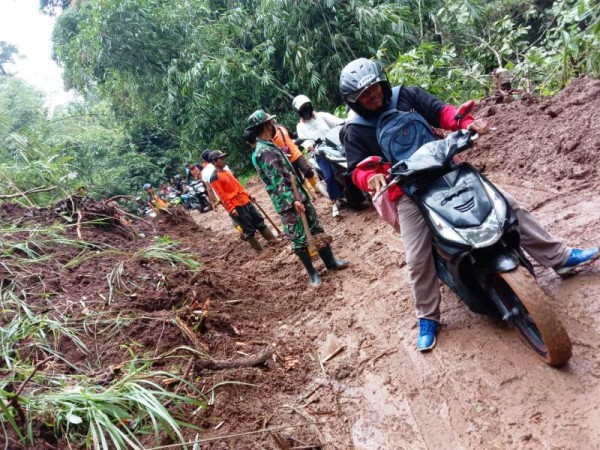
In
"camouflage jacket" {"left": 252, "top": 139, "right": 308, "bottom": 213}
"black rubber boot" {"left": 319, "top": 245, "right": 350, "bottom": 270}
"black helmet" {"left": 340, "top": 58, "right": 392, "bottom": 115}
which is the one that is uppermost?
"black helmet" {"left": 340, "top": 58, "right": 392, "bottom": 115}

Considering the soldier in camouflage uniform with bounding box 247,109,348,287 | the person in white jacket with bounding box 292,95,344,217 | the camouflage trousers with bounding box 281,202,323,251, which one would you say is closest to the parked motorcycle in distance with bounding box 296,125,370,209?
the person in white jacket with bounding box 292,95,344,217

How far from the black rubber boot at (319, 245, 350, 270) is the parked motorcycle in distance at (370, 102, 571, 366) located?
1.89m

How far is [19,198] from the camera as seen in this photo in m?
6.54

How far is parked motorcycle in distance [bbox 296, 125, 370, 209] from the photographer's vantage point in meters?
5.35

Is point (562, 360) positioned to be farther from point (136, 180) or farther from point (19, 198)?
point (136, 180)

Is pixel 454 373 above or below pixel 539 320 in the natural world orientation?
below

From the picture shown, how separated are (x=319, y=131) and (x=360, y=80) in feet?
11.8

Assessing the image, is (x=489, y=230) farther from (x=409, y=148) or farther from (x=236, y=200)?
(x=236, y=200)

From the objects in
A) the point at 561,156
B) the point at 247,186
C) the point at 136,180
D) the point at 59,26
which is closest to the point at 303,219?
the point at 561,156

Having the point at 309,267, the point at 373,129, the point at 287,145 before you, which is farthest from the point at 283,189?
the point at 373,129

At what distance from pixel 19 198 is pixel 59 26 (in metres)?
13.4

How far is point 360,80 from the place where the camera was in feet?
8.57

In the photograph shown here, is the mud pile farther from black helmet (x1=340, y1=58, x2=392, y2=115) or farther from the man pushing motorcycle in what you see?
black helmet (x1=340, y1=58, x2=392, y2=115)

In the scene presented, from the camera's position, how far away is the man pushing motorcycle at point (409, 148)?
254 centimetres
